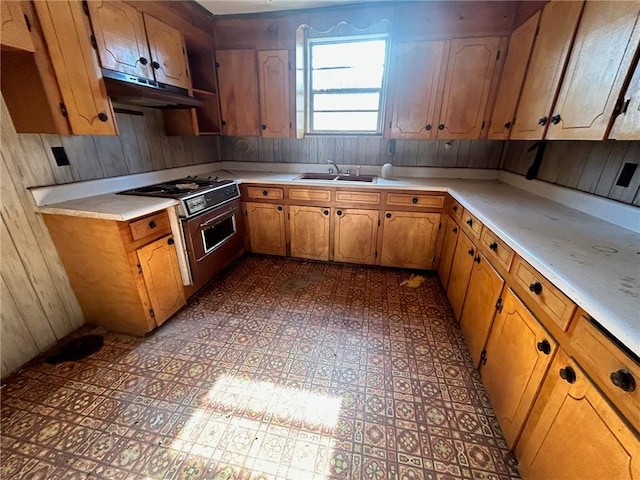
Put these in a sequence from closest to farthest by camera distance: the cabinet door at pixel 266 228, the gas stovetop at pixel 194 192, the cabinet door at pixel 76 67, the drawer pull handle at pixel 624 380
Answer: the drawer pull handle at pixel 624 380 → the cabinet door at pixel 76 67 → the gas stovetop at pixel 194 192 → the cabinet door at pixel 266 228

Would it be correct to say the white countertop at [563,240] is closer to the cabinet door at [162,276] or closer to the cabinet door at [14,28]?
the cabinet door at [162,276]

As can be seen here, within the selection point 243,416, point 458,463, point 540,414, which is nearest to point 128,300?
point 243,416

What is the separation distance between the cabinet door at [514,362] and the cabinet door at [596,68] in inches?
36.8

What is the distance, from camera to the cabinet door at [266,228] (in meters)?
2.91

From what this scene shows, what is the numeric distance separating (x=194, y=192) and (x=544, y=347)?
7.64 feet

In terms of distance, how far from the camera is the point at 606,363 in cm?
74

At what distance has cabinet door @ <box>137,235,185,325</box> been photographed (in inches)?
71.1

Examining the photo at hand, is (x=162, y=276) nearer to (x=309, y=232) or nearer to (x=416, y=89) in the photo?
(x=309, y=232)

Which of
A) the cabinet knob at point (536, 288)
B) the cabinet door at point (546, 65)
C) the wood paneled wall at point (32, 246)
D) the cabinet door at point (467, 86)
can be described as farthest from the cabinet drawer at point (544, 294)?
the wood paneled wall at point (32, 246)

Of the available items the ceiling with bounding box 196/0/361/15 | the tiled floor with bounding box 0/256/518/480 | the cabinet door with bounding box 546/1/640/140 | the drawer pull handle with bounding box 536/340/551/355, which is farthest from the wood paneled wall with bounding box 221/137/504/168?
the drawer pull handle with bounding box 536/340/551/355

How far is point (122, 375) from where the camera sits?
1.60 meters

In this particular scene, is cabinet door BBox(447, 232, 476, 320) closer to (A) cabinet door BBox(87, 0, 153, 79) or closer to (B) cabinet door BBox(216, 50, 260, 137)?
(B) cabinet door BBox(216, 50, 260, 137)

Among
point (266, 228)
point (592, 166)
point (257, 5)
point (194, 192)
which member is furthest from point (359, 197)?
point (257, 5)

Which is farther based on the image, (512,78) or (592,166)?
(512,78)
